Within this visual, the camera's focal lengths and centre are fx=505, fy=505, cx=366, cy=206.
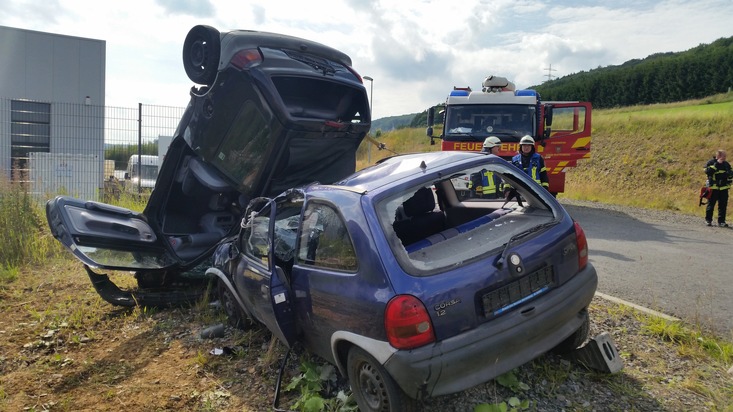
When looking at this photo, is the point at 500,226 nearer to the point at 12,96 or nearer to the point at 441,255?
the point at 441,255

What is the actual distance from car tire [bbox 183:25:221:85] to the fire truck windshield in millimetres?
6802

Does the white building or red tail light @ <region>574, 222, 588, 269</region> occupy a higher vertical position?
the white building

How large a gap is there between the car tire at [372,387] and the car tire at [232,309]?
1808 mm

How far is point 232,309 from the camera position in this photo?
189 inches

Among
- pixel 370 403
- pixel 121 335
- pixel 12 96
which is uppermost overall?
pixel 12 96

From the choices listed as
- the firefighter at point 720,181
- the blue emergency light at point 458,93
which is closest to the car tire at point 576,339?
the blue emergency light at point 458,93

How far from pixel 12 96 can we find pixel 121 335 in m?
20.1

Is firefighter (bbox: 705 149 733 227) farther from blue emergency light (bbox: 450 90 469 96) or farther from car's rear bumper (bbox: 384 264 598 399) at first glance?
car's rear bumper (bbox: 384 264 598 399)

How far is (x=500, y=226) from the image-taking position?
11.2ft

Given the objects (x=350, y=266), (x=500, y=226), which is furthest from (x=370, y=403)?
(x=500, y=226)

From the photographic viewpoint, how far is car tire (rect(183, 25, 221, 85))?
4957 millimetres

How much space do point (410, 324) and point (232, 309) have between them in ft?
8.77

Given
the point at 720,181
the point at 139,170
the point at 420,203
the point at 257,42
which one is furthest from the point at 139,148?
the point at 720,181

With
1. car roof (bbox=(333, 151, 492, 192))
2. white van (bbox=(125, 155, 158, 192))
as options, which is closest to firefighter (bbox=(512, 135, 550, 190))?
car roof (bbox=(333, 151, 492, 192))
